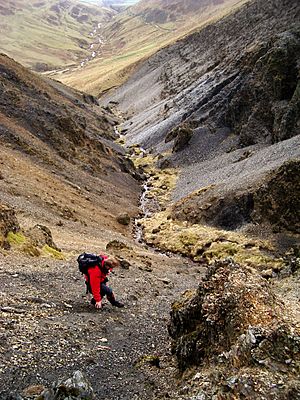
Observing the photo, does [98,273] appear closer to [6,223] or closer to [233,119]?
[6,223]

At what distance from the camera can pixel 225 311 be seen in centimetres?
1570

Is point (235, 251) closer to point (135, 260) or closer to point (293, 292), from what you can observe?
point (135, 260)

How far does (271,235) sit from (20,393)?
121 ft

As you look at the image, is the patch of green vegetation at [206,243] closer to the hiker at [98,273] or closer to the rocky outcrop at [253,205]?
the rocky outcrop at [253,205]

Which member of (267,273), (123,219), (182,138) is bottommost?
(123,219)

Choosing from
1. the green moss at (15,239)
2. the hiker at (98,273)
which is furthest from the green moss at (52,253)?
the hiker at (98,273)

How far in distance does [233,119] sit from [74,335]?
71.0 m

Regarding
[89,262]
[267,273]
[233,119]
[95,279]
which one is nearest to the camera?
[89,262]

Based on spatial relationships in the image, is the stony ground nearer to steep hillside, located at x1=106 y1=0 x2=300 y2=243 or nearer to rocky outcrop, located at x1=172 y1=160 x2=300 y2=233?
rocky outcrop, located at x1=172 y1=160 x2=300 y2=233

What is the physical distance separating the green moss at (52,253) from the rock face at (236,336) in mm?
12669

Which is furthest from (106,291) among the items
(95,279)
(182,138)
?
(182,138)

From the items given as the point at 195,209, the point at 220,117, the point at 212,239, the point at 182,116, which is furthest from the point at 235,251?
the point at 182,116

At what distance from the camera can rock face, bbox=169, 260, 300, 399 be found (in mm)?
12067

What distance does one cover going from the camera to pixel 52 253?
3080 cm
